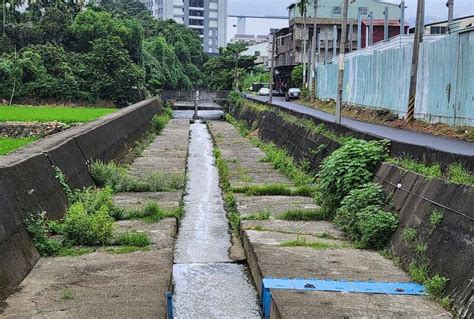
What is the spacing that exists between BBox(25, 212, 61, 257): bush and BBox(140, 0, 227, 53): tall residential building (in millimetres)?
125657

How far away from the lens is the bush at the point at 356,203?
32.0ft

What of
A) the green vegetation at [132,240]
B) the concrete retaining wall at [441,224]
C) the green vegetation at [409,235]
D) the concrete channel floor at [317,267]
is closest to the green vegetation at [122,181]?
the concrete channel floor at [317,267]

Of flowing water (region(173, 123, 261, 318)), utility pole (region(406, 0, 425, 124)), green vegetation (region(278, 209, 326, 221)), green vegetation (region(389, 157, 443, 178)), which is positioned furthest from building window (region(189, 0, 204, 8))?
green vegetation (region(389, 157, 443, 178))

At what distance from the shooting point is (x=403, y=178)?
9.30 meters

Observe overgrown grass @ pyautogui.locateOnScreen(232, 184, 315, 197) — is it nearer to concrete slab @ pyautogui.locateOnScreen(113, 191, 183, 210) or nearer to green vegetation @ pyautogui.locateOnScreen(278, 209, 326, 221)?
concrete slab @ pyautogui.locateOnScreen(113, 191, 183, 210)

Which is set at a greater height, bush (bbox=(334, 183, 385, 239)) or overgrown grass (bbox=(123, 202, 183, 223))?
bush (bbox=(334, 183, 385, 239))

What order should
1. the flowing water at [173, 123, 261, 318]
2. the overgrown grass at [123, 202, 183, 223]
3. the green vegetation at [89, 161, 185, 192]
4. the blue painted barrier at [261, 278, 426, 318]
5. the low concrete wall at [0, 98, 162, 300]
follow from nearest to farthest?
the blue painted barrier at [261, 278, 426, 318]
the low concrete wall at [0, 98, 162, 300]
the flowing water at [173, 123, 261, 318]
the overgrown grass at [123, 202, 183, 223]
the green vegetation at [89, 161, 185, 192]

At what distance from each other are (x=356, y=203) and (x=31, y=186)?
16.9 ft

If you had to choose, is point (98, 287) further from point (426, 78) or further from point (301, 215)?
point (426, 78)

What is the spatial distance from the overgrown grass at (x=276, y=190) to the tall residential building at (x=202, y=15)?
120195mm

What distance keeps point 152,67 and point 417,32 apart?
45262 millimetres

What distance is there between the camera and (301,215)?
37.2 ft

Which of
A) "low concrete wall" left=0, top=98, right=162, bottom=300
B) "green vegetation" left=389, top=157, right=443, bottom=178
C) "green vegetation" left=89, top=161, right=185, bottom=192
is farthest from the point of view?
"green vegetation" left=89, top=161, right=185, bottom=192

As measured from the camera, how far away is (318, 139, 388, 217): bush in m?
10.9
